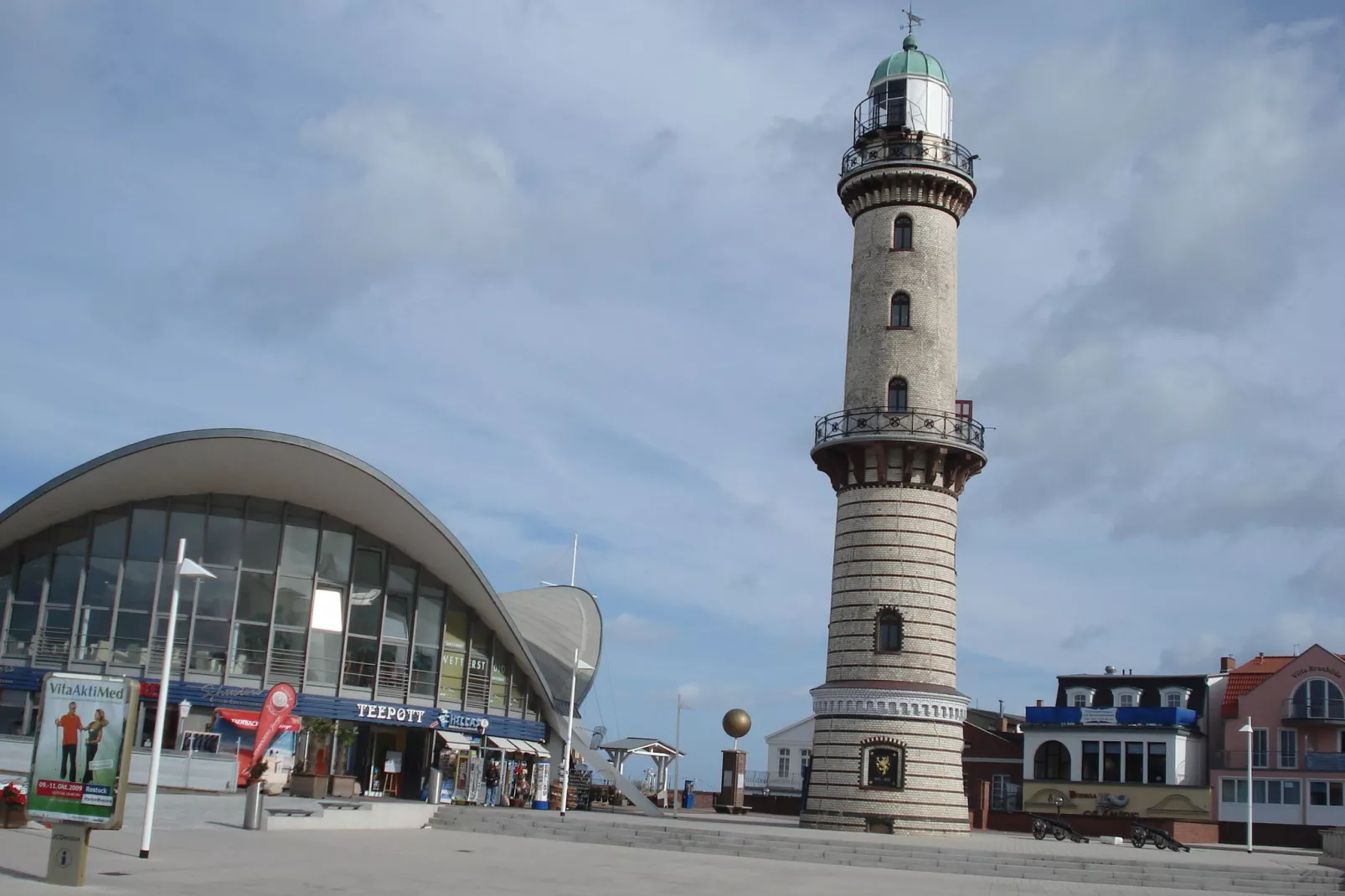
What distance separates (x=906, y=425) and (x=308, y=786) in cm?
1945

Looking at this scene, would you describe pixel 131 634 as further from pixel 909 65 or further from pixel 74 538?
pixel 909 65

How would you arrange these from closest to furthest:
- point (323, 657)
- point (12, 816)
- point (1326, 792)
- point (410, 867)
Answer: point (410, 867) < point (12, 816) < point (323, 657) < point (1326, 792)

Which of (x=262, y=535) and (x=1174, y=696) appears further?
(x=1174, y=696)

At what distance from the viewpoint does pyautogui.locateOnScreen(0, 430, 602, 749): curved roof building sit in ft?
127

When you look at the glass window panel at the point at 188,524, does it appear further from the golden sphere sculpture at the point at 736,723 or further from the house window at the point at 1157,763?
the house window at the point at 1157,763

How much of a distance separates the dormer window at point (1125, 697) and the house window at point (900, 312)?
102 ft

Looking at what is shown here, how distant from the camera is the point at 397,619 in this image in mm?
42750

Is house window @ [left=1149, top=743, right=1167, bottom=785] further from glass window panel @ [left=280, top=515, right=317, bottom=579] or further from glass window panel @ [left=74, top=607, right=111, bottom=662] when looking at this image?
glass window panel @ [left=74, top=607, right=111, bottom=662]

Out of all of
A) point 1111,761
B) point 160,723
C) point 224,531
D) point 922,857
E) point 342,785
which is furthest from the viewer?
point 1111,761

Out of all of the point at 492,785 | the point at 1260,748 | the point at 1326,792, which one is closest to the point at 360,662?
the point at 492,785

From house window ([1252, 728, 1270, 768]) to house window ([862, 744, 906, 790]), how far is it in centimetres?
2708

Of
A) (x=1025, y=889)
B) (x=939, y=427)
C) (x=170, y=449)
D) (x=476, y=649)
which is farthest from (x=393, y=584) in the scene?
(x=1025, y=889)

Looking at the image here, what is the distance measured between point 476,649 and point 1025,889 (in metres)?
24.2

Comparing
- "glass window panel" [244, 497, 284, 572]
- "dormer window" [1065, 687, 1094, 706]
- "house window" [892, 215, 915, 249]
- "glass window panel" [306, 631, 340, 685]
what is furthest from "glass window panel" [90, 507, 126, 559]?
"dormer window" [1065, 687, 1094, 706]
